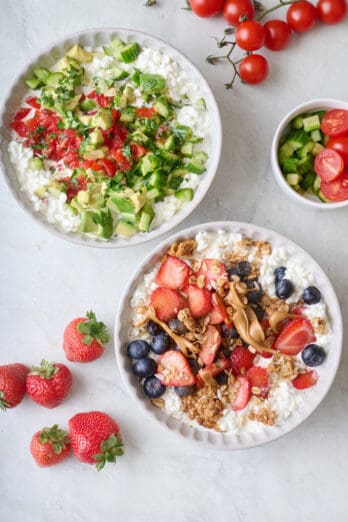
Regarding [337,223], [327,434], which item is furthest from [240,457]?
A: [337,223]

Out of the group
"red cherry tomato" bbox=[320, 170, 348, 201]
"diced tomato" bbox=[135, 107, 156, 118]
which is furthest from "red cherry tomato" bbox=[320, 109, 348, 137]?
"diced tomato" bbox=[135, 107, 156, 118]

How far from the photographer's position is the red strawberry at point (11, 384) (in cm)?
235

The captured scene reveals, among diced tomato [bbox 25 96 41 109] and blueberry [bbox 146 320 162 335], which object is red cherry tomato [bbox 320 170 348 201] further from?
diced tomato [bbox 25 96 41 109]

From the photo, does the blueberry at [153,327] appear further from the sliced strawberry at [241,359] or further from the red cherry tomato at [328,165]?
the red cherry tomato at [328,165]

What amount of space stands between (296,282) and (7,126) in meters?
1.28

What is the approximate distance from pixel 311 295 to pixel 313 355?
0.73 ft

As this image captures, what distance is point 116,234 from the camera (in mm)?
2236

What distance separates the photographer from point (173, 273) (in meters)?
2.18

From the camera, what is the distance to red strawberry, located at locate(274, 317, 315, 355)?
2145mm

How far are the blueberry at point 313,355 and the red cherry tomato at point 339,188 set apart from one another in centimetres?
59

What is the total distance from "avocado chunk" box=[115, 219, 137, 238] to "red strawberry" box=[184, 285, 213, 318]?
0.99ft

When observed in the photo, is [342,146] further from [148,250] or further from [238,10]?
[148,250]

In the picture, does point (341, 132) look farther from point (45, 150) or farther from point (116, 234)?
point (45, 150)

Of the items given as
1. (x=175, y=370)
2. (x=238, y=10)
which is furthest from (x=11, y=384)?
(x=238, y=10)
